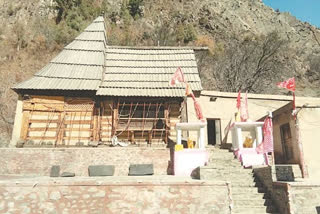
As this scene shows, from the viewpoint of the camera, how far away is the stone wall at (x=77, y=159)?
433 inches

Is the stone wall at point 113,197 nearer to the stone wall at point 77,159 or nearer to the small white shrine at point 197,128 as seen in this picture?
→ the small white shrine at point 197,128

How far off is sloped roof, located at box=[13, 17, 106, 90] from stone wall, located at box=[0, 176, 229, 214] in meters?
6.75

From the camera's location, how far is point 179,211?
7496 mm

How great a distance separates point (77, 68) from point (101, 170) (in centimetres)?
653

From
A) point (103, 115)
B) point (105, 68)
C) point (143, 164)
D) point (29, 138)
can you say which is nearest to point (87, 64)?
point (105, 68)

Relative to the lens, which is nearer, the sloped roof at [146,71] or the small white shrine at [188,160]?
the small white shrine at [188,160]

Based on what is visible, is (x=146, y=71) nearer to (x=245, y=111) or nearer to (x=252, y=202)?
(x=245, y=111)

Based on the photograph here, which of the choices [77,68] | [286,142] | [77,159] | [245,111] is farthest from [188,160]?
[77,68]

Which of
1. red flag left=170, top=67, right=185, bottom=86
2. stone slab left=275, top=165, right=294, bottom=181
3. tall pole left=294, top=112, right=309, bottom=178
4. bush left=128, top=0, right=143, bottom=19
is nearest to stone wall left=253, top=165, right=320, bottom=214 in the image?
stone slab left=275, top=165, right=294, bottom=181

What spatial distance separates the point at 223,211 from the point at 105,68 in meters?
11.1

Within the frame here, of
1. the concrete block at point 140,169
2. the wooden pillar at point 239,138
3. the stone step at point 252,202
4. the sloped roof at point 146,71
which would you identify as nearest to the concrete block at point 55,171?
the concrete block at point 140,169

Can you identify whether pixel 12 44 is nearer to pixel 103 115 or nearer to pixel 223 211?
pixel 103 115

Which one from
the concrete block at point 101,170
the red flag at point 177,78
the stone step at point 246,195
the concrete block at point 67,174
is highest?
the red flag at point 177,78

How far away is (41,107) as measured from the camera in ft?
44.0
